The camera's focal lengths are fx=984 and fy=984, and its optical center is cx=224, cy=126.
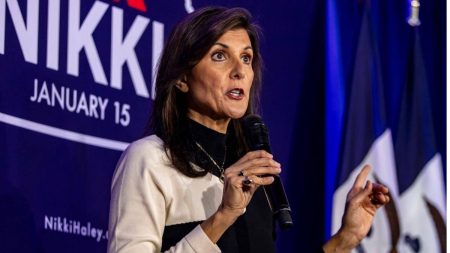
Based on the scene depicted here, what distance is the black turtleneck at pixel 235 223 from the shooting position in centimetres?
204

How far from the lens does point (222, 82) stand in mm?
2156

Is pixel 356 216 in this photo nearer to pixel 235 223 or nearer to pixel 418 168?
pixel 235 223

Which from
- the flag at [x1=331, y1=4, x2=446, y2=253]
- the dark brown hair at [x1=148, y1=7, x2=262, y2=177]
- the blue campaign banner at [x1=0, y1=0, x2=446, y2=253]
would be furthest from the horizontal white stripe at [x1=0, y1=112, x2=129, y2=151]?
the flag at [x1=331, y1=4, x2=446, y2=253]

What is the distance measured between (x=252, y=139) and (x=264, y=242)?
10.8 inches

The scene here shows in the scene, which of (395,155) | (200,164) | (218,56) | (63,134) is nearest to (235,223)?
(200,164)

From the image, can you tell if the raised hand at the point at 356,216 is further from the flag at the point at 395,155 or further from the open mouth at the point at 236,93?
the flag at the point at 395,155

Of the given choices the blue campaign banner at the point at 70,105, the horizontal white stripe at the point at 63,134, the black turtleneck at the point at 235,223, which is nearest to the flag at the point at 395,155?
the blue campaign banner at the point at 70,105

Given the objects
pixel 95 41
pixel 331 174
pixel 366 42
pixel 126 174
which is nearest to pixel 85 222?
pixel 95 41

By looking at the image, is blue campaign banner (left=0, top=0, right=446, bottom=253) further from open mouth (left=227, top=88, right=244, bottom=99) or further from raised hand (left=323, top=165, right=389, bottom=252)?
raised hand (left=323, top=165, right=389, bottom=252)

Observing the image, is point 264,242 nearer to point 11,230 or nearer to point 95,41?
point 11,230

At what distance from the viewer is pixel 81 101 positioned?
2.69m

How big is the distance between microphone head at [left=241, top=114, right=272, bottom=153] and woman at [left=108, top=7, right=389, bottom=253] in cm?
9

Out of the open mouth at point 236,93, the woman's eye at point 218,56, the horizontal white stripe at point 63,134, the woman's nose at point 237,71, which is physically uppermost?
the woman's eye at point 218,56

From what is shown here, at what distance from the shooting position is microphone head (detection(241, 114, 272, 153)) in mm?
1917
